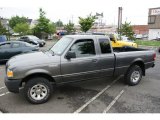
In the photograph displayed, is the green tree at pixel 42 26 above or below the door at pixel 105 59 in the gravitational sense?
above

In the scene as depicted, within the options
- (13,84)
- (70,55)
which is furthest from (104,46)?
(13,84)

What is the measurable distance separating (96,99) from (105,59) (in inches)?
52.4

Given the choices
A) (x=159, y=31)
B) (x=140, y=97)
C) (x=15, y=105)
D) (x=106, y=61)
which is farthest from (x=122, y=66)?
(x=159, y=31)

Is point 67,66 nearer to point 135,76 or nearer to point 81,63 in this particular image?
point 81,63

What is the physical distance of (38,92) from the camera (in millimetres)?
5168

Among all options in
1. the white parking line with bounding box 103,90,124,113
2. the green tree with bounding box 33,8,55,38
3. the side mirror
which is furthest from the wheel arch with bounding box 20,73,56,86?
the green tree with bounding box 33,8,55,38

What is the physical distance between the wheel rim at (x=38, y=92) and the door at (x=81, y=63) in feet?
2.14

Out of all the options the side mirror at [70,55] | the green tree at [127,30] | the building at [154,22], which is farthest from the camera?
the building at [154,22]

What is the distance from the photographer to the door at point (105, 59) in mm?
6003

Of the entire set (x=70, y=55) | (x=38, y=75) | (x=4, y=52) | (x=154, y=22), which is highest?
(x=154, y=22)

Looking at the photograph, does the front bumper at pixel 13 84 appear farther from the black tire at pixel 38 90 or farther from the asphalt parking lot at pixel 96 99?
the asphalt parking lot at pixel 96 99

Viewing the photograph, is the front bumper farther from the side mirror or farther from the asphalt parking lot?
the side mirror

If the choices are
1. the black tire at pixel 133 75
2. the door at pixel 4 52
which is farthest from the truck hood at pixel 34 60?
the door at pixel 4 52
